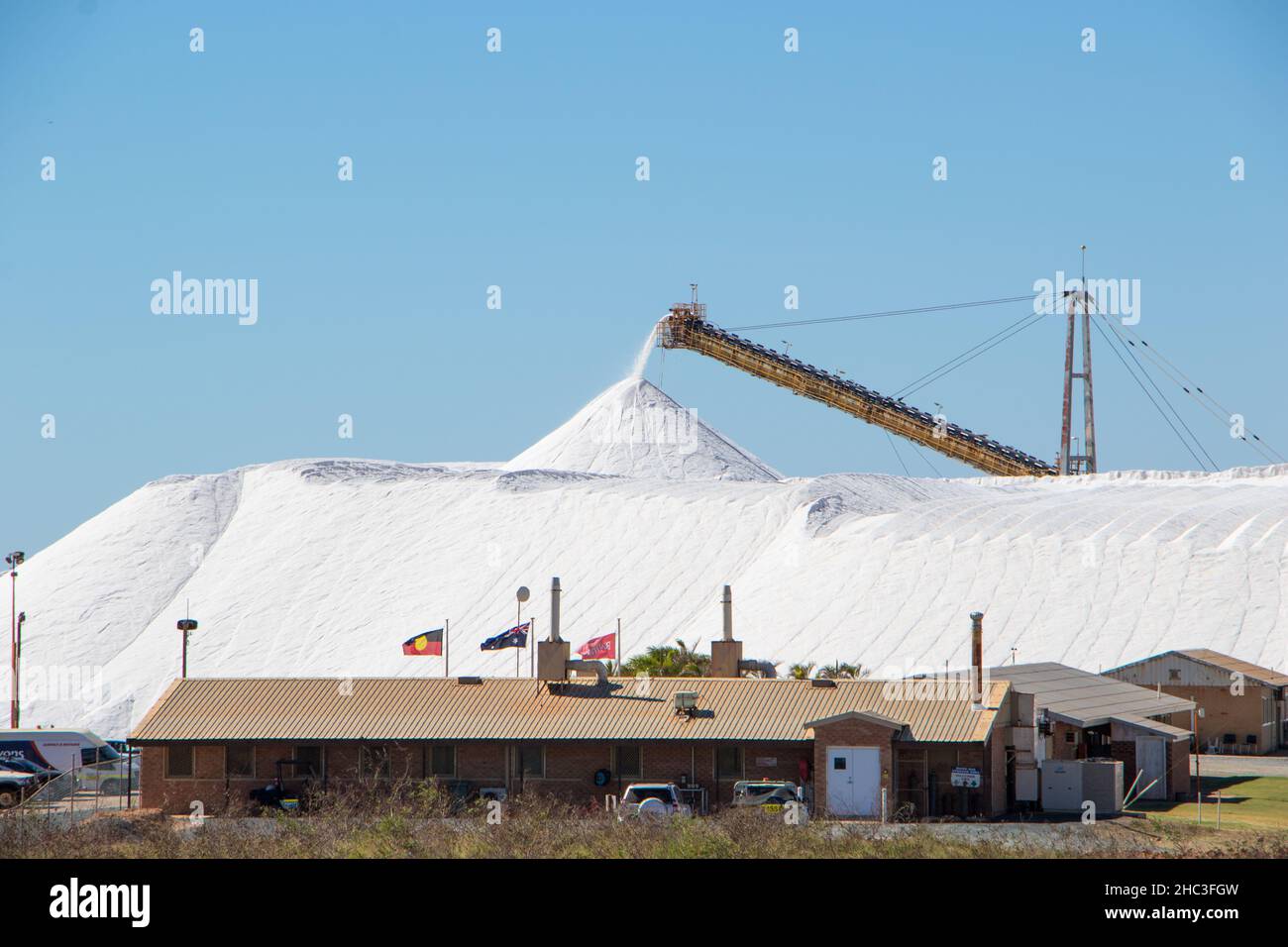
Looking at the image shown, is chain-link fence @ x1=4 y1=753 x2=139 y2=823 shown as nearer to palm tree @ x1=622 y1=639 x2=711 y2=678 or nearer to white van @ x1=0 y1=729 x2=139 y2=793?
white van @ x1=0 y1=729 x2=139 y2=793

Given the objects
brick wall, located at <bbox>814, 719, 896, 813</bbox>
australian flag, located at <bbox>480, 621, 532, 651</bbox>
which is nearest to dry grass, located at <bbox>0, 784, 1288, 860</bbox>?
brick wall, located at <bbox>814, 719, 896, 813</bbox>

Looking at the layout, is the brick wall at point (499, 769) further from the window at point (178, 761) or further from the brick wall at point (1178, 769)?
the brick wall at point (1178, 769)

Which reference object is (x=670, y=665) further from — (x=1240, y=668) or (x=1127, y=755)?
(x=1240, y=668)

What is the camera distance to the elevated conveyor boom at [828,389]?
298 feet

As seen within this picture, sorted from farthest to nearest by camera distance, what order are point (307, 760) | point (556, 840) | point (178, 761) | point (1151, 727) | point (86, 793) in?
1. point (86, 793)
2. point (1151, 727)
3. point (178, 761)
4. point (307, 760)
5. point (556, 840)

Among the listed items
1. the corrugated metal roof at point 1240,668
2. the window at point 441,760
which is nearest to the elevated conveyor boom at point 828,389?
the corrugated metal roof at point 1240,668

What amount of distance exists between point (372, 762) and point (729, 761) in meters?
8.55

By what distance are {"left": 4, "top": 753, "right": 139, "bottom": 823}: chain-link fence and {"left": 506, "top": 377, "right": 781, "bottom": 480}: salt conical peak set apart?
247ft

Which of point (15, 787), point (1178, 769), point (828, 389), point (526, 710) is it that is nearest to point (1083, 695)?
point (1178, 769)

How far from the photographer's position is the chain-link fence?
3941cm

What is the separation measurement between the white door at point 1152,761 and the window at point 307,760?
21.0 meters

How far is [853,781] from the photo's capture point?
39406 millimetres

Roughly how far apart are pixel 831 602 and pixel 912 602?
3.88 metres
